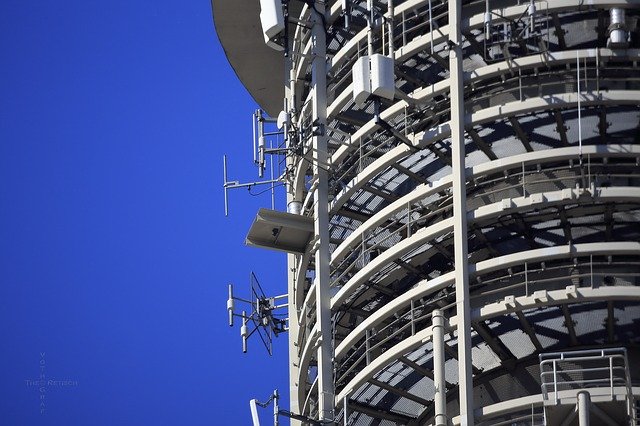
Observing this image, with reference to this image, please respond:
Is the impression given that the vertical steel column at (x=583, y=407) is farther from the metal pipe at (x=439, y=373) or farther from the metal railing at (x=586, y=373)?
the metal pipe at (x=439, y=373)

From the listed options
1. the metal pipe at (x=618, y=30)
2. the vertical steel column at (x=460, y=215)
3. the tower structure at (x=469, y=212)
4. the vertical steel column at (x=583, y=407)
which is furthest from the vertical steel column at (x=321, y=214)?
the metal pipe at (x=618, y=30)

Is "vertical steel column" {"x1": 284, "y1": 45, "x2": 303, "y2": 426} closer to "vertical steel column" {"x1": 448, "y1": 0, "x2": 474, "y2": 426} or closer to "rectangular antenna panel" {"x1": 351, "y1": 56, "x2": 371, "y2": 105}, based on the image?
"rectangular antenna panel" {"x1": 351, "y1": 56, "x2": 371, "y2": 105}

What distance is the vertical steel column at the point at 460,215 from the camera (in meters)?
49.0

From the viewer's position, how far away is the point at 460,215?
50.8 metres

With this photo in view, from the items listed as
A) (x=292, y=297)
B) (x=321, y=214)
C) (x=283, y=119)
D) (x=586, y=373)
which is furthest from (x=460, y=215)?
(x=292, y=297)

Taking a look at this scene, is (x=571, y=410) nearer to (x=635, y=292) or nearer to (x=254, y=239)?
(x=635, y=292)

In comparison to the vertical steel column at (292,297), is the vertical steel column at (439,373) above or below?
below

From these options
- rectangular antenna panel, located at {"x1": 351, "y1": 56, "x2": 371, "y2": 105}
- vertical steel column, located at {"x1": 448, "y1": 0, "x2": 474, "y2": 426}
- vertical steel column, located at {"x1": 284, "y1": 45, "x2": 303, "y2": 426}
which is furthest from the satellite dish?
vertical steel column, located at {"x1": 448, "y1": 0, "x2": 474, "y2": 426}

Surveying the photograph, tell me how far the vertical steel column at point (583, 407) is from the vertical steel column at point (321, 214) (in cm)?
883

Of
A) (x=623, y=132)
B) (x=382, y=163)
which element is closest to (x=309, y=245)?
(x=382, y=163)

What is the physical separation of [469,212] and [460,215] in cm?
49

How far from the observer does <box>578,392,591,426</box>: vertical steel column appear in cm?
4628

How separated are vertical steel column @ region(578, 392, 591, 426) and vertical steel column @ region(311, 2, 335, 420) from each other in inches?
348

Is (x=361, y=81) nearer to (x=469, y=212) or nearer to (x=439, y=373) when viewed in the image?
(x=469, y=212)
